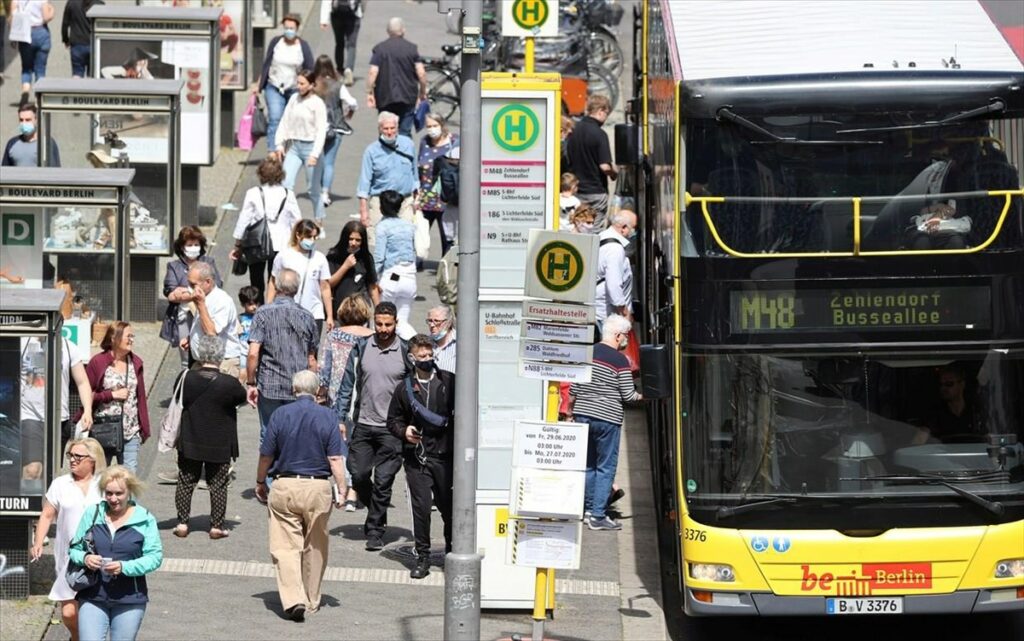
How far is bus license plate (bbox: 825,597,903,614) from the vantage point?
1306cm

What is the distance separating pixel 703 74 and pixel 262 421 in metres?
4.60

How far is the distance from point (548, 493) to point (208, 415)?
3.52 m

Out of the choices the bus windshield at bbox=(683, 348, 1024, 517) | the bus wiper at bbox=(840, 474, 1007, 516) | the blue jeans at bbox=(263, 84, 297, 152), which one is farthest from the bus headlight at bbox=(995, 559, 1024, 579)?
the blue jeans at bbox=(263, 84, 297, 152)

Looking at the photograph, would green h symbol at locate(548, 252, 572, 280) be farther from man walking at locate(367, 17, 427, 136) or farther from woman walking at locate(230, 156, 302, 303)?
man walking at locate(367, 17, 427, 136)

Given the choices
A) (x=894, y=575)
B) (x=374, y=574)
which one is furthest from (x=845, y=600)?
(x=374, y=574)

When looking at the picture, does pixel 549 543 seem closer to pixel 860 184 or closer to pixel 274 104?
pixel 860 184

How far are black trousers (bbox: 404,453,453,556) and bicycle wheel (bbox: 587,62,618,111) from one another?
16.8 metres

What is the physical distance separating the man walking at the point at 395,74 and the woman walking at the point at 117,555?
13852mm

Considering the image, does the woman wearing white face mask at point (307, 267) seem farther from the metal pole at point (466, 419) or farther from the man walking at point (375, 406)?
the metal pole at point (466, 419)

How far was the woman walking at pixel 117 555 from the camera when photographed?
36.8 feet

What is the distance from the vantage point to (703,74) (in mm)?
13203

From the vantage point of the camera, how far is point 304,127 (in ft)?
72.3

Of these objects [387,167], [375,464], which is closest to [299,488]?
[375,464]

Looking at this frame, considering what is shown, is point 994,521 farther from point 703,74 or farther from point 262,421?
point 262,421
